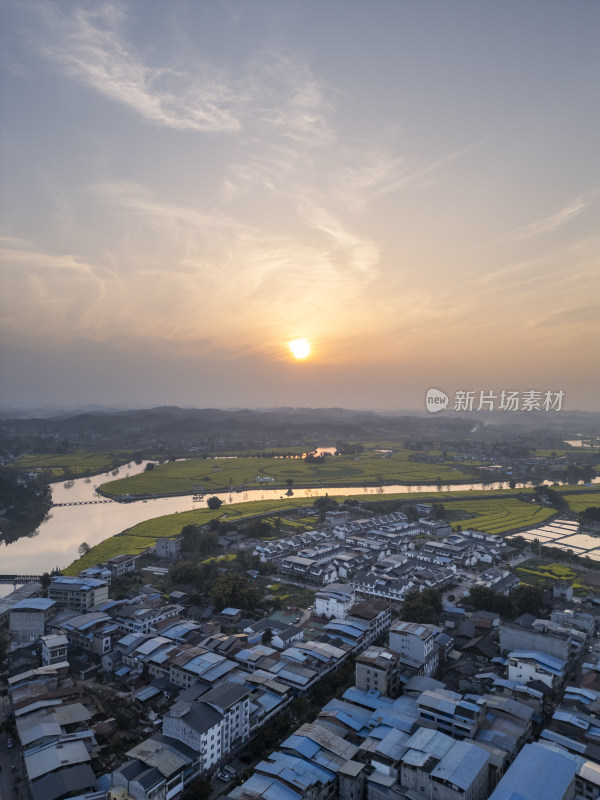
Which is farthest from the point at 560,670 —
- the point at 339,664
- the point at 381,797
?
the point at 381,797

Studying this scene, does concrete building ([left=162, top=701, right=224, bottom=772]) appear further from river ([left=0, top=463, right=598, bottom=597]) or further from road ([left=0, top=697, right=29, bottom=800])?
river ([left=0, top=463, right=598, bottom=597])

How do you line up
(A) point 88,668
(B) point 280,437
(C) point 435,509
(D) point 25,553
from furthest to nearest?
1. (B) point 280,437
2. (C) point 435,509
3. (D) point 25,553
4. (A) point 88,668

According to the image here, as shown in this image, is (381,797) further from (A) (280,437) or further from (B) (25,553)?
(A) (280,437)

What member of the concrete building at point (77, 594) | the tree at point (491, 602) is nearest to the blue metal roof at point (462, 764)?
the tree at point (491, 602)

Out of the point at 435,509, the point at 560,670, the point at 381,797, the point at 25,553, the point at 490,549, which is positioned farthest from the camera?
the point at 435,509

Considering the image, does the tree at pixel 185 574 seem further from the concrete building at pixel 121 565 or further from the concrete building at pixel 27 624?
A: the concrete building at pixel 27 624
